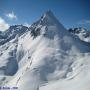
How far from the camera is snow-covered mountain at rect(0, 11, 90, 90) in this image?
6256cm

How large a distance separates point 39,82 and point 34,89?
364cm

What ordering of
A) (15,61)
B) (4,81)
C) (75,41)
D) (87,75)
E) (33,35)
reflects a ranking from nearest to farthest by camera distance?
(87,75)
(4,81)
(75,41)
(15,61)
(33,35)

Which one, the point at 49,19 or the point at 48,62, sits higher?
the point at 49,19

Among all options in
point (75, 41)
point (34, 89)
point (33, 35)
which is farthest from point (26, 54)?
point (34, 89)

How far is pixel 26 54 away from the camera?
102 meters

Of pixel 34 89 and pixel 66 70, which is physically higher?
pixel 66 70

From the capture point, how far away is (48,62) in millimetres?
78250

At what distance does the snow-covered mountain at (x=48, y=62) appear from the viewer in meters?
62.6

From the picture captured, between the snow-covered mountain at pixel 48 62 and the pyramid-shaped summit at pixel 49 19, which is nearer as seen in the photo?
the snow-covered mountain at pixel 48 62

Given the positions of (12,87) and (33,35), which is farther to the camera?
(33,35)

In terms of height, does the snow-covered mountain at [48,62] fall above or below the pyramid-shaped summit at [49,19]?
below

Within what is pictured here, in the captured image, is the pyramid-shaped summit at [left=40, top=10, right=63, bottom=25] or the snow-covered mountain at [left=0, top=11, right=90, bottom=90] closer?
the snow-covered mountain at [left=0, top=11, right=90, bottom=90]

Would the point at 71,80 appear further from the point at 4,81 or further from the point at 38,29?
the point at 38,29

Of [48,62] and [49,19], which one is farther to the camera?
[49,19]
